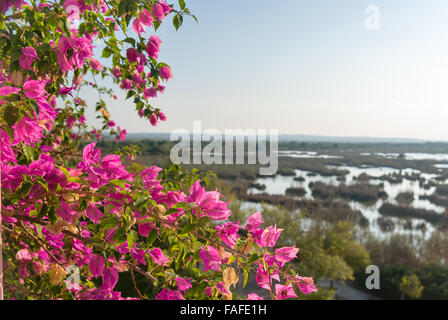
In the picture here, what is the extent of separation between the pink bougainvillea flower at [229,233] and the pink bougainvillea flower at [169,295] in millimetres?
177

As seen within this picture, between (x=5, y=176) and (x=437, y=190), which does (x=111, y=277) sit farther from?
(x=437, y=190)

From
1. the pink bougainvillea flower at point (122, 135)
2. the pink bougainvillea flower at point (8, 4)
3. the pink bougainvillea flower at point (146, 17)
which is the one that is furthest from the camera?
the pink bougainvillea flower at point (122, 135)

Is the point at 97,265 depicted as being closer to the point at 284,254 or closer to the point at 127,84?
the point at 284,254

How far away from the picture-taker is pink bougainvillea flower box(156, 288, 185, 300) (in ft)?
2.59

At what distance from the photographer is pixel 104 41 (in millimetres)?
1219

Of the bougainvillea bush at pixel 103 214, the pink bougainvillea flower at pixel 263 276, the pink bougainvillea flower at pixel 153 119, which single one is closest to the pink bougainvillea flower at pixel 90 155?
the bougainvillea bush at pixel 103 214

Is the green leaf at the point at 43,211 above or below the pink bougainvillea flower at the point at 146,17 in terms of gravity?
below

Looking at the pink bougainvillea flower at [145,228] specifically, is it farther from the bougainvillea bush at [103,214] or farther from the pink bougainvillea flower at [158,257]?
the pink bougainvillea flower at [158,257]

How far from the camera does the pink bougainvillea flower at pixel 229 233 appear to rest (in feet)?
2.61

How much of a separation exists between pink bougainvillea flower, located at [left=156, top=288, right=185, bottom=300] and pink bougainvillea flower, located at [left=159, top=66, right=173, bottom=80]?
34.1 inches

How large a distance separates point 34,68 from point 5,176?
0.53m

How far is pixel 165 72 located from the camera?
133 centimetres

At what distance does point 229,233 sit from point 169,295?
222mm
